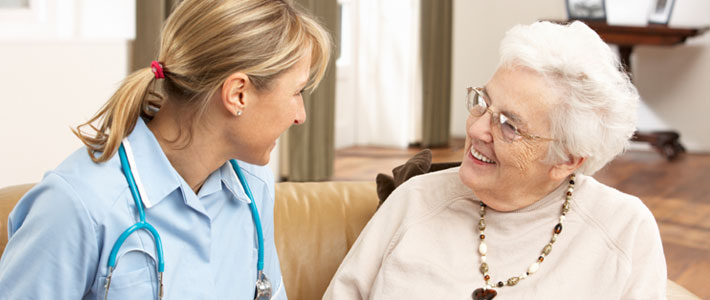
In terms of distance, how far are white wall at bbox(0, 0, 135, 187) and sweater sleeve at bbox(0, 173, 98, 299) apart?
6.22ft

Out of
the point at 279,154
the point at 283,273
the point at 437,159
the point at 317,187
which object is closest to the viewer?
the point at 283,273

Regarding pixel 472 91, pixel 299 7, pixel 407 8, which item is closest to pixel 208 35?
pixel 299 7

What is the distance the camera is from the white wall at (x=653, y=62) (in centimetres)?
701

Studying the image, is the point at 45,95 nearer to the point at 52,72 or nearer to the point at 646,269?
the point at 52,72

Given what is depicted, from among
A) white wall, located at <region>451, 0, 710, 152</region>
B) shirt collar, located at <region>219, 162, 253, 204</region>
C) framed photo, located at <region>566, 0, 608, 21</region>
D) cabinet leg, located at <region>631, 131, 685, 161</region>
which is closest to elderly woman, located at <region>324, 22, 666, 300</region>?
shirt collar, located at <region>219, 162, 253, 204</region>

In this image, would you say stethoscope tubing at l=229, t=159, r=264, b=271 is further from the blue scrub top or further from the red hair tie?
the red hair tie

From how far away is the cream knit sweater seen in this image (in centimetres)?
158

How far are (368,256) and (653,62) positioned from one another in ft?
20.5

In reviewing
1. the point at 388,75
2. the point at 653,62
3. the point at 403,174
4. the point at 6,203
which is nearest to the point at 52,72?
the point at 6,203

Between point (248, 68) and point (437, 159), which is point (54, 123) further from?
point (437, 159)

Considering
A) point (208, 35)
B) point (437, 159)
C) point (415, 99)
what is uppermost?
point (208, 35)

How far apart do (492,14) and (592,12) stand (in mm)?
1039

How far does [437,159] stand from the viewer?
6.12m

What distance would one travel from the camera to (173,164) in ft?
4.76
